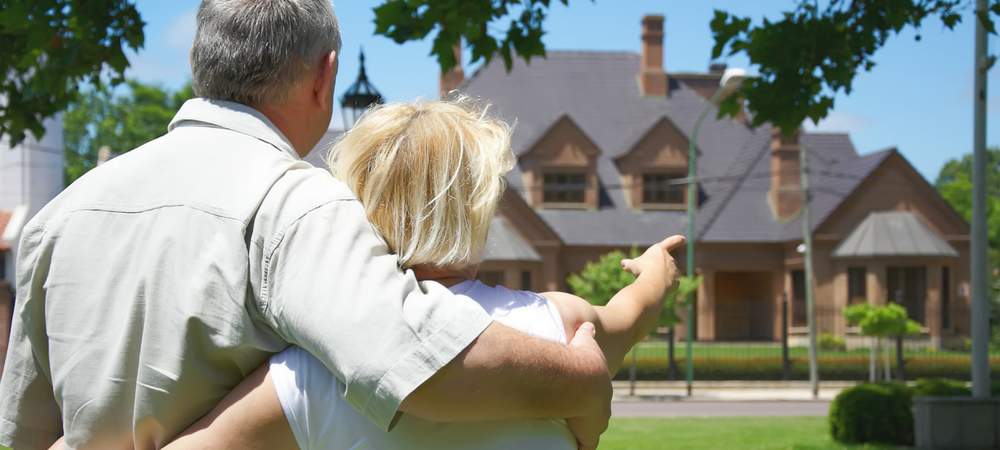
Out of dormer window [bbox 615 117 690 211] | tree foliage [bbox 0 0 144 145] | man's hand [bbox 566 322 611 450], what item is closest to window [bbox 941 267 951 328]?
dormer window [bbox 615 117 690 211]

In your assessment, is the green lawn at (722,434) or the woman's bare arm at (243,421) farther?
the green lawn at (722,434)

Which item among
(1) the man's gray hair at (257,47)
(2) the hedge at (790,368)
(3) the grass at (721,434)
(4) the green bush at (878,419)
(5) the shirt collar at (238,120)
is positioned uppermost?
(1) the man's gray hair at (257,47)

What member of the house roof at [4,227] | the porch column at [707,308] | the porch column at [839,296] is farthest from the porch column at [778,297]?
the house roof at [4,227]

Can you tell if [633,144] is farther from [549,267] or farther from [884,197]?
[884,197]

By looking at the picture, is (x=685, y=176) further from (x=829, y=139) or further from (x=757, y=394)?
(x=757, y=394)

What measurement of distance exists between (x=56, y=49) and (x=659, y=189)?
29.4 meters

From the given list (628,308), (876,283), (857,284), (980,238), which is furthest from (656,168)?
(628,308)

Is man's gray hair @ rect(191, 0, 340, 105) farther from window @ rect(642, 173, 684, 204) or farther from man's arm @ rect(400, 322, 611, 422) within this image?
window @ rect(642, 173, 684, 204)

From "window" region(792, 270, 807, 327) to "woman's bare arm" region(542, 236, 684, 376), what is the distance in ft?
109

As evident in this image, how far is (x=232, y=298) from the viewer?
148 centimetres

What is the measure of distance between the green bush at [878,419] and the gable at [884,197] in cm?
2130

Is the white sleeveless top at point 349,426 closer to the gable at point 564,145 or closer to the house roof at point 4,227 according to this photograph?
the house roof at point 4,227

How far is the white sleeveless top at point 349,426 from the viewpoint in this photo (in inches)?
60.5

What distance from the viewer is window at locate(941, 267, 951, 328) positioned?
1289 inches
